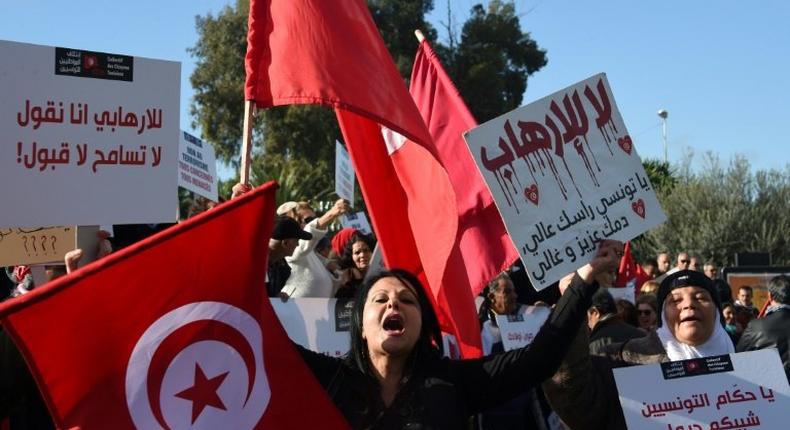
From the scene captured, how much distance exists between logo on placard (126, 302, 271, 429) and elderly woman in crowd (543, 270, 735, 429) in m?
1.12

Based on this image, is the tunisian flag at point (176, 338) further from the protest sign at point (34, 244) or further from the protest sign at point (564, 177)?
the protest sign at point (34, 244)

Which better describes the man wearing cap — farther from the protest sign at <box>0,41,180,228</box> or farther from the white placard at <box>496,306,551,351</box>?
the white placard at <box>496,306,551,351</box>

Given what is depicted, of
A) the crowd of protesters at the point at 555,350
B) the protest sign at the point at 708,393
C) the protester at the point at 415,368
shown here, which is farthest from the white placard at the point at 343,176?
the protester at the point at 415,368

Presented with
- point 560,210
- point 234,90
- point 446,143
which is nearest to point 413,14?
point 234,90

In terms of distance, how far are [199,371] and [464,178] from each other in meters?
3.60

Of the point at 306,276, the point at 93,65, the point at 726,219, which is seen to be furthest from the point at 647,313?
the point at 726,219

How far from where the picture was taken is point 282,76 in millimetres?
4359

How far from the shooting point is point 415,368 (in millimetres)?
3369

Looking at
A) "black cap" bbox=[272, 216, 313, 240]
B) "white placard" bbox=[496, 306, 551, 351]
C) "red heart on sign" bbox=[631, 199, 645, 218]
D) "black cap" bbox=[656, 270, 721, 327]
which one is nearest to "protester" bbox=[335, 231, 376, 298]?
"white placard" bbox=[496, 306, 551, 351]

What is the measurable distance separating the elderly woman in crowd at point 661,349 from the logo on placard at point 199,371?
112 centimetres

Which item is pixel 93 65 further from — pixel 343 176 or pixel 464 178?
pixel 343 176

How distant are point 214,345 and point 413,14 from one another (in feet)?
107

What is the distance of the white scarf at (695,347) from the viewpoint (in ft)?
13.0

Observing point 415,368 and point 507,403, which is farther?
point 507,403
